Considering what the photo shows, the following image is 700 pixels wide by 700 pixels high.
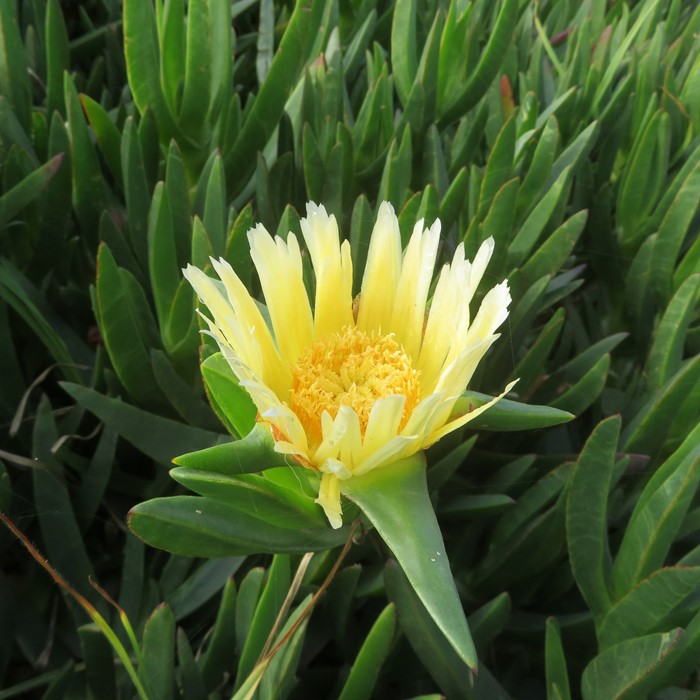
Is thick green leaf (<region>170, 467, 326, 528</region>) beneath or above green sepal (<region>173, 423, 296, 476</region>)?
beneath

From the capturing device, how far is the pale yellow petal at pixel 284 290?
1.60 feet

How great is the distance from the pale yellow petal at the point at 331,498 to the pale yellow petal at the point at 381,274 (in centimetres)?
14

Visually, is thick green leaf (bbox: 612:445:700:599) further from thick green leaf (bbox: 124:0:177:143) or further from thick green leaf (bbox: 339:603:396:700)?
thick green leaf (bbox: 124:0:177:143)

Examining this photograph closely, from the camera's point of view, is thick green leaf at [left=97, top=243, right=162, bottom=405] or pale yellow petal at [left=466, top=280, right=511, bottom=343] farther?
thick green leaf at [left=97, top=243, right=162, bottom=405]

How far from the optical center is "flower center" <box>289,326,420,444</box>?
1.67 feet

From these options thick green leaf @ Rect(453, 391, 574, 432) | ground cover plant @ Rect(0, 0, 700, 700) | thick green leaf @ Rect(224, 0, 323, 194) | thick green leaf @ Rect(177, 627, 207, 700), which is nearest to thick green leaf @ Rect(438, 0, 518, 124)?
ground cover plant @ Rect(0, 0, 700, 700)

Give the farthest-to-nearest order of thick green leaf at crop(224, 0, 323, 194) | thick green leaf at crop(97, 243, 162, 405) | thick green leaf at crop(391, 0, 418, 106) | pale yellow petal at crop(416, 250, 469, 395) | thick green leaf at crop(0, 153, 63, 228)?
1. thick green leaf at crop(391, 0, 418, 106)
2. thick green leaf at crop(224, 0, 323, 194)
3. thick green leaf at crop(0, 153, 63, 228)
4. thick green leaf at crop(97, 243, 162, 405)
5. pale yellow petal at crop(416, 250, 469, 395)

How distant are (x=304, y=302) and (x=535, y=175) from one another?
38cm

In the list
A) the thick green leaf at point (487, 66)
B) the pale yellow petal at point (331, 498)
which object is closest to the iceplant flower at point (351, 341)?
the pale yellow petal at point (331, 498)

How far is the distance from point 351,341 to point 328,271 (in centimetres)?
6

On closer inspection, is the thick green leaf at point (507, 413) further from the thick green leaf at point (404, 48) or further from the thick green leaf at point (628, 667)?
the thick green leaf at point (404, 48)

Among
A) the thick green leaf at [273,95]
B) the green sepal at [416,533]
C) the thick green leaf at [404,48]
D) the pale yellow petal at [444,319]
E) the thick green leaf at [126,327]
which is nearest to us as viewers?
the green sepal at [416,533]

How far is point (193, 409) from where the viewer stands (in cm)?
68

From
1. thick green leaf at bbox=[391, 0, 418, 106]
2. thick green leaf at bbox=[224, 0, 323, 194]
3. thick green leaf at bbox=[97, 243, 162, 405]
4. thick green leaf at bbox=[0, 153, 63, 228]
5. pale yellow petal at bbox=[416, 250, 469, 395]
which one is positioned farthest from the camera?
thick green leaf at bbox=[391, 0, 418, 106]
